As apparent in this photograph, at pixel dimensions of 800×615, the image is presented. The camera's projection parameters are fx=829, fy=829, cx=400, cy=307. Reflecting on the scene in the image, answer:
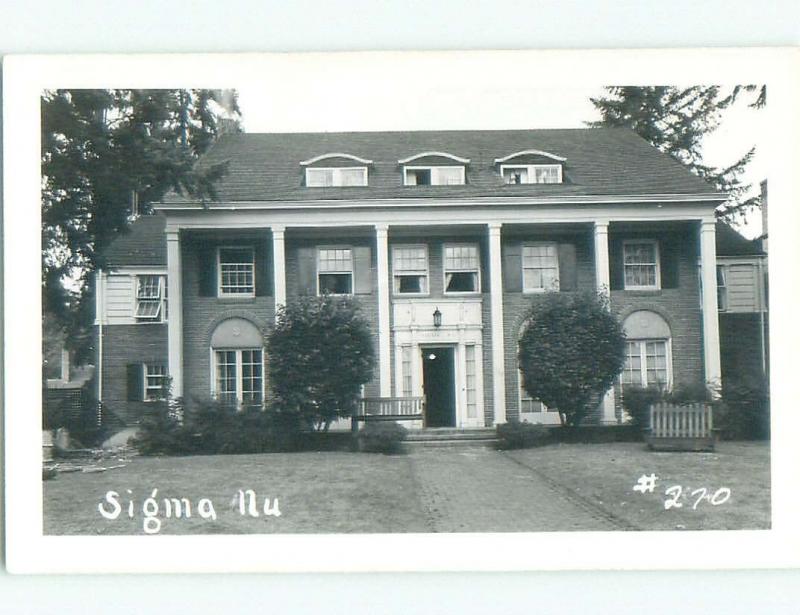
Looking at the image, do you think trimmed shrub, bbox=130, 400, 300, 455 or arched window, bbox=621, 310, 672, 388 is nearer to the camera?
trimmed shrub, bbox=130, 400, 300, 455

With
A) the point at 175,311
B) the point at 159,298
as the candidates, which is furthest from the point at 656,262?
the point at 159,298

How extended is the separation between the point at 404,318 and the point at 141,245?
239cm

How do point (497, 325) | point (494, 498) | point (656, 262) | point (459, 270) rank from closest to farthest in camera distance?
point (494, 498)
point (497, 325)
point (656, 262)
point (459, 270)

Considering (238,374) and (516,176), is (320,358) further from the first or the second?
(516,176)

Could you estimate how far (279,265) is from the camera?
297 inches

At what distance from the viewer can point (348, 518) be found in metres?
6.38

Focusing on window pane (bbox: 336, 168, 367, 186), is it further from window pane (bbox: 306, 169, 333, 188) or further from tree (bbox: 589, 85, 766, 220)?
tree (bbox: 589, 85, 766, 220)

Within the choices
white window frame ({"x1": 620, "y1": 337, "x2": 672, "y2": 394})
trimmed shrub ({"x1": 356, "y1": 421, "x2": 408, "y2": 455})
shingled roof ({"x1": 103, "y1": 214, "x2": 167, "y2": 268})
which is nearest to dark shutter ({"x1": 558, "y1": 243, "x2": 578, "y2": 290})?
white window frame ({"x1": 620, "y1": 337, "x2": 672, "y2": 394})

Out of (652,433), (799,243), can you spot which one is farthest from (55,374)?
(799,243)

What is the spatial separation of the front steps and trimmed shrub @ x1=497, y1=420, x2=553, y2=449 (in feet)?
0.24

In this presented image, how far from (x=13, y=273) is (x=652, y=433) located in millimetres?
5267

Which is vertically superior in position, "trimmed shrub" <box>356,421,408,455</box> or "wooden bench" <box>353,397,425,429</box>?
"wooden bench" <box>353,397,425,429</box>

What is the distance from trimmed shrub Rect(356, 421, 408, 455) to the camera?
7.07 meters

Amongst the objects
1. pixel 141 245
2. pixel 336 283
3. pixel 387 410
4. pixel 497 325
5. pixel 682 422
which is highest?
pixel 141 245
